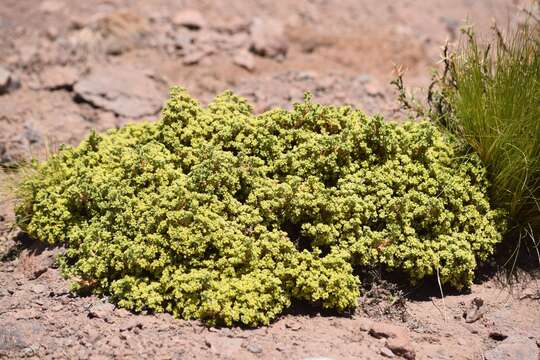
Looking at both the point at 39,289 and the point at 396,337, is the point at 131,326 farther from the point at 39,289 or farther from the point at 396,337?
the point at 396,337

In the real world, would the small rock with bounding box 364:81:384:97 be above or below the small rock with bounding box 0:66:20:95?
above

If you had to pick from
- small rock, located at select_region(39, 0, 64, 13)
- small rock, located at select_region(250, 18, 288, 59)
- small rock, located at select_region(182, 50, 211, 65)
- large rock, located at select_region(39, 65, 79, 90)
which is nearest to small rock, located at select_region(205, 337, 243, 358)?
large rock, located at select_region(39, 65, 79, 90)

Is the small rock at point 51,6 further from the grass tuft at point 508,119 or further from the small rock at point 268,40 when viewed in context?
the grass tuft at point 508,119

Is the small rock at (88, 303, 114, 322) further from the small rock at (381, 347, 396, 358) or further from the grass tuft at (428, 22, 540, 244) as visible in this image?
the grass tuft at (428, 22, 540, 244)

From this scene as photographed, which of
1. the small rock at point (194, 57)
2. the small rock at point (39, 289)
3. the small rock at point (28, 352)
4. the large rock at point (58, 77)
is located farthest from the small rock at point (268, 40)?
the small rock at point (28, 352)

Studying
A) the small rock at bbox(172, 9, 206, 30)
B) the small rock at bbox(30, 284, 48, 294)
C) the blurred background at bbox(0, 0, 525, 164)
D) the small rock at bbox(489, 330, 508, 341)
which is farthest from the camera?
the small rock at bbox(172, 9, 206, 30)

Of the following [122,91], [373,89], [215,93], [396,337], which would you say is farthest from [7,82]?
[396,337]

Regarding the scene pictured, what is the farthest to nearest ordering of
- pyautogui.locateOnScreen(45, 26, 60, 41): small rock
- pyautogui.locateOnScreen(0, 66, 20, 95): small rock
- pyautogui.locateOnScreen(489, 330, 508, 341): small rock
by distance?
pyautogui.locateOnScreen(45, 26, 60, 41): small rock, pyautogui.locateOnScreen(0, 66, 20, 95): small rock, pyautogui.locateOnScreen(489, 330, 508, 341): small rock

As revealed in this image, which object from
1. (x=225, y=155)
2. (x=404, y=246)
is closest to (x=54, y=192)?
(x=225, y=155)
